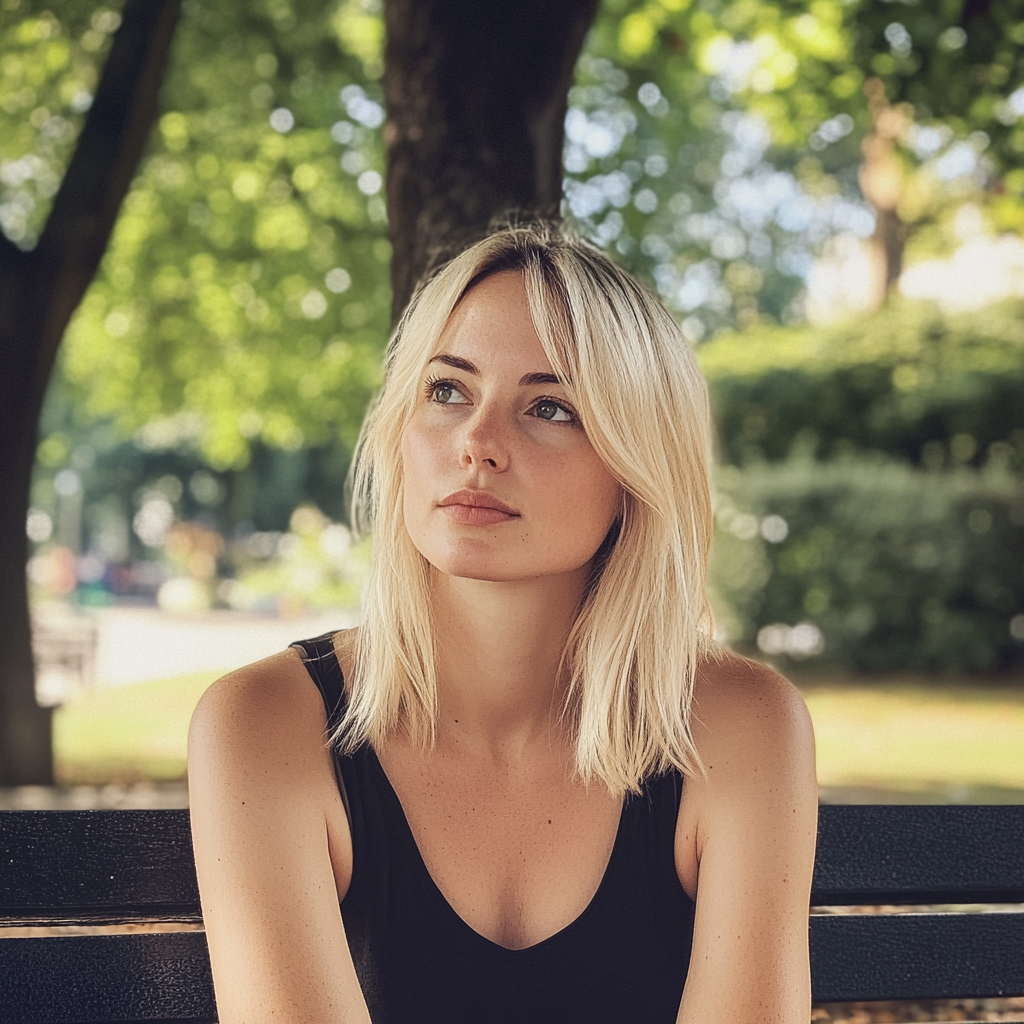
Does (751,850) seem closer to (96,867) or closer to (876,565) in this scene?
(96,867)

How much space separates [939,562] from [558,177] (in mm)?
11058

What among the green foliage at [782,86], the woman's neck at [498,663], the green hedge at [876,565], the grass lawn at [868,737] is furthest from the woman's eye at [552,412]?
the green hedge at [876,565]

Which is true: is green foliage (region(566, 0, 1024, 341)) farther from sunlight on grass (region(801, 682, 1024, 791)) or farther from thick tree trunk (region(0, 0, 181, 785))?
sunlight on grass (region(801, 682, 1024, 791))

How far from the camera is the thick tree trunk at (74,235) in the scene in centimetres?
667

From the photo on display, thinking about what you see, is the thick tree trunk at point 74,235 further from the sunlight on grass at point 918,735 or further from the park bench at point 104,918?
the sunlight on grass at point 918,735

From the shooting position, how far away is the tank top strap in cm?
217

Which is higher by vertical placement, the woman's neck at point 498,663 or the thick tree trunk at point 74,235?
the thick tree trunk at point 74,235

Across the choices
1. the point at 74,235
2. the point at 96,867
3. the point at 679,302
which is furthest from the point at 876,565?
the point at 96,867

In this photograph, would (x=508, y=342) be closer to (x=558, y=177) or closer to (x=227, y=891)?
(x=227, y=891)

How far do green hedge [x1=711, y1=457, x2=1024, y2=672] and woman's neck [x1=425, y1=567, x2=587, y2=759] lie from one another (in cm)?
1135

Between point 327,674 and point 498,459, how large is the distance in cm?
51

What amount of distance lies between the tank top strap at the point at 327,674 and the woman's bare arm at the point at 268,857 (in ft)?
0.30

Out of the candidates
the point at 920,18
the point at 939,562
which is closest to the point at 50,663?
the point at 939,562

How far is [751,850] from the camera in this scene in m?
2.03
